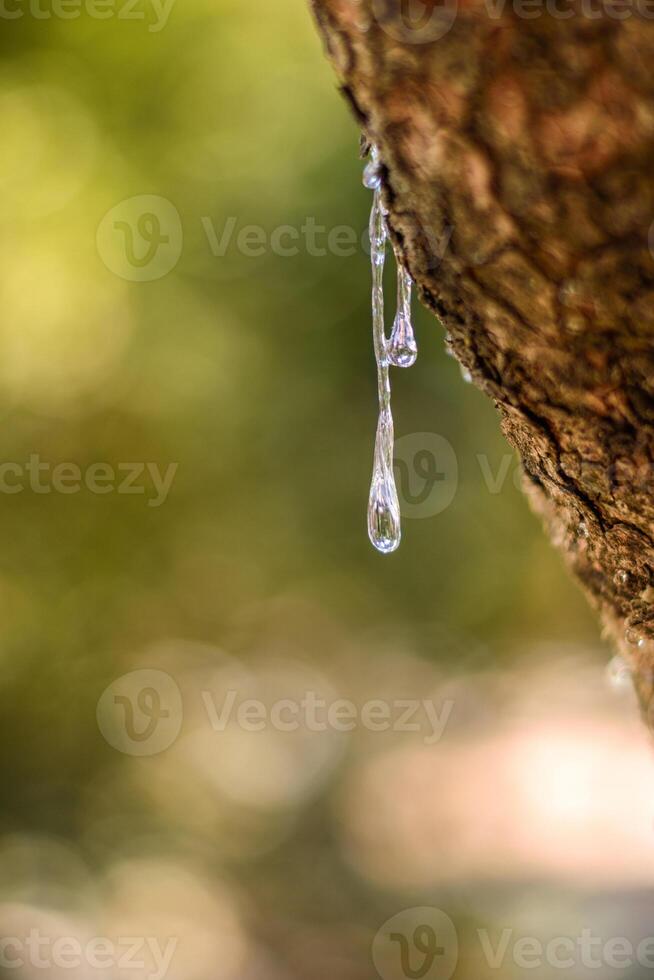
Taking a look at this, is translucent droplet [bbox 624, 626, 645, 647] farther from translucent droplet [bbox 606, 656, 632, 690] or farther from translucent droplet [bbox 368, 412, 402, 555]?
translucent droplet [bbox 368, 412, 402, 555]

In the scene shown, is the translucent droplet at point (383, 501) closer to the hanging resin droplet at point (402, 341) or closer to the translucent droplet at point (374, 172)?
the hanging resin droplet at point (402, 341)

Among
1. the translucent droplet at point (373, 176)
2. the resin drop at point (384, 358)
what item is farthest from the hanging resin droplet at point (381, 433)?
the translucent droplet at point (373, 176)

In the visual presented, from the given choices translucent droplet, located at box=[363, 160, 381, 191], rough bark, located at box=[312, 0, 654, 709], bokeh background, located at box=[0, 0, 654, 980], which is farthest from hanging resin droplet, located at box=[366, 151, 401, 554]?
bokeh background, located at box=[0, 0, 654, 980]

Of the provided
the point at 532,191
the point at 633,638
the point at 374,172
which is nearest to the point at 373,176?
the point at 374,172

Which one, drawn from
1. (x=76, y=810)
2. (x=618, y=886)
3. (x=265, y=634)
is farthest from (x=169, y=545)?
(x=618, y=886)

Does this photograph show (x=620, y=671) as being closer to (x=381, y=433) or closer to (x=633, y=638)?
(x=633, y=638)

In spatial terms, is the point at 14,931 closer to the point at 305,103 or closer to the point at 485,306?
the point at 305,103
